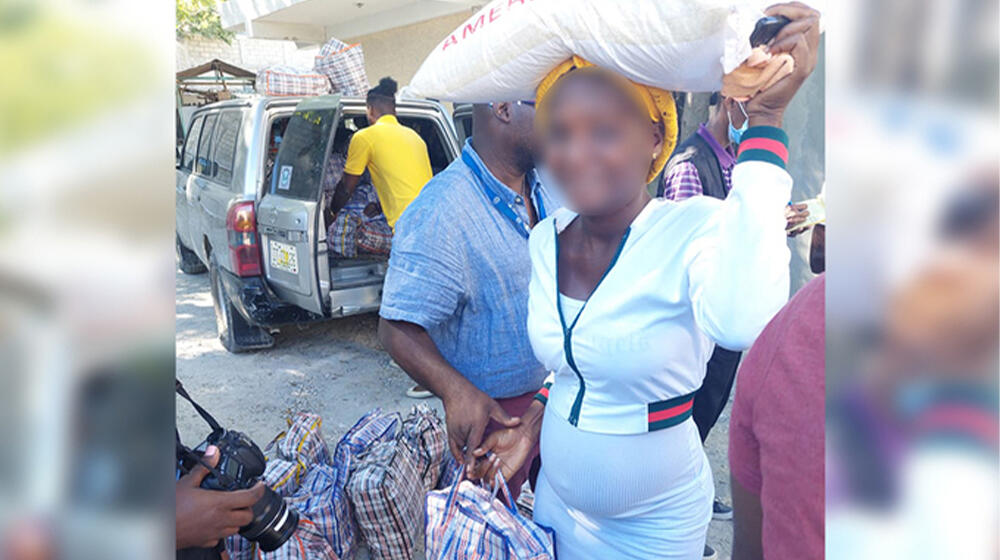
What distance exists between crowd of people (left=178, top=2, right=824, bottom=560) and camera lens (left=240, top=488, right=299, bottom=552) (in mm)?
172

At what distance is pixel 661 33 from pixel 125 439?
109cm

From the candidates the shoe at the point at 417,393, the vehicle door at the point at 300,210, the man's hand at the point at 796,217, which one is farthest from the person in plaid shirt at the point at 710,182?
the vehicle door at the point at 300,210

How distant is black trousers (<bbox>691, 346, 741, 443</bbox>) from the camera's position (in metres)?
2.97

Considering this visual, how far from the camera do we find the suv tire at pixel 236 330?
5617 mm

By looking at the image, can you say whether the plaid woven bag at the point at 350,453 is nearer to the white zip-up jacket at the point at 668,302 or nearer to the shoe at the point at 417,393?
the shoe at the point at 417,393

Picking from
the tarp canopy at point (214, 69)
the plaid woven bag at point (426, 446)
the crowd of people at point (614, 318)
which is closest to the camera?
the crowd of people at point (614, 318)

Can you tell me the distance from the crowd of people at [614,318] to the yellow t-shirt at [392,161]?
2874 millimetres

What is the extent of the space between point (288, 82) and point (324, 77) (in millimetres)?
510

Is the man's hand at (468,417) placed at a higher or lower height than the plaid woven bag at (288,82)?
lower

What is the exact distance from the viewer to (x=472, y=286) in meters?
1.94

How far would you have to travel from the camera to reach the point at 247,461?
2.01 metres

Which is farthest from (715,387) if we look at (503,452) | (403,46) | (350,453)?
(403,46)

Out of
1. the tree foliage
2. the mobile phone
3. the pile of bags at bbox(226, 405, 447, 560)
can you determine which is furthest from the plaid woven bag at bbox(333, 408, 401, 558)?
the tree foliage

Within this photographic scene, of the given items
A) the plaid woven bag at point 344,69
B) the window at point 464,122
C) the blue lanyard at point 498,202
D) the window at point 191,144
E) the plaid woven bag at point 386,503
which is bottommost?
the plaid woven bag at point 386,503
